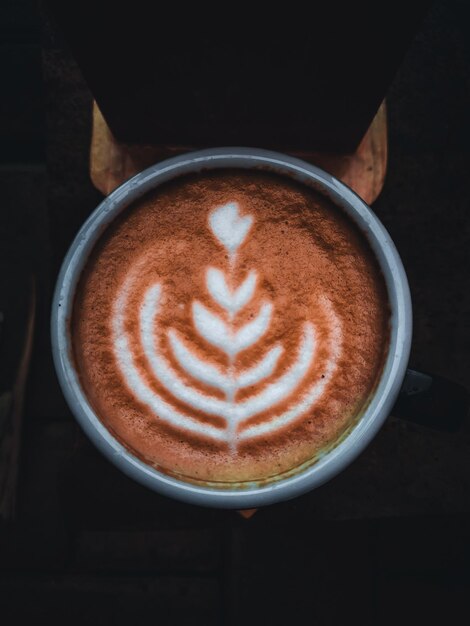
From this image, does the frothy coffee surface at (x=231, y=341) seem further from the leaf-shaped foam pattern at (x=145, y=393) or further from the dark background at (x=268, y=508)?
the dark background at (x=268, y=508)

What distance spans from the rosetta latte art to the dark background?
280 millimetres

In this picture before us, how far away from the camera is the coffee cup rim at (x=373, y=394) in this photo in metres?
0.55

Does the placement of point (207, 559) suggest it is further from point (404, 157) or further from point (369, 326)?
point (404, 157)

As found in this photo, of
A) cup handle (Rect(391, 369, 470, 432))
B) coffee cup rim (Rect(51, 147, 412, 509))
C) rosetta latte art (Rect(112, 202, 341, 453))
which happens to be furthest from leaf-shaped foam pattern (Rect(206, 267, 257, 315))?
cup handle (Rect(391, 369, 470, 432))

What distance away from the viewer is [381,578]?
989 millimetres

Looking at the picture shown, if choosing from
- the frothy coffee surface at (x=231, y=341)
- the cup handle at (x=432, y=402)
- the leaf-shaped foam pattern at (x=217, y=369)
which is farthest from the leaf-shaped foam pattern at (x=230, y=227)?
the cup handle at (x=432, y=402)

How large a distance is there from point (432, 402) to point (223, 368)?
0.30 metres

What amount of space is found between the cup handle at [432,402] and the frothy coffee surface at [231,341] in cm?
12

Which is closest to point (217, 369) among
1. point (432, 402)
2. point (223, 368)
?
point (223, 368)

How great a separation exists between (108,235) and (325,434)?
0.33m

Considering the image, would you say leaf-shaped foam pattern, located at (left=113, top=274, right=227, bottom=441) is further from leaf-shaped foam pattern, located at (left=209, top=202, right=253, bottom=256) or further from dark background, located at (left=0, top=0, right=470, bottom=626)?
dark background, located at (left=0, top=0, right=470, bottom=626)

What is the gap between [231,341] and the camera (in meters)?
0.57

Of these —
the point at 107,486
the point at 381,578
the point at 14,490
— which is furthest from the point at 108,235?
the point at 381,578

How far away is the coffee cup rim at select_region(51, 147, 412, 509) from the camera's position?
0.55 meters
